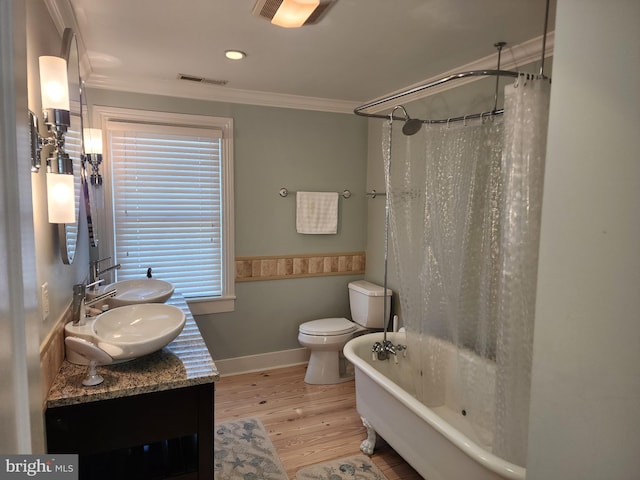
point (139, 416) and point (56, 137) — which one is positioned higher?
point (56, 137)

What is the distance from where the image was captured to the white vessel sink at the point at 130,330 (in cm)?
155

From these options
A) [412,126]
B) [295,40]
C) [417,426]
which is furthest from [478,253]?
[295,40]

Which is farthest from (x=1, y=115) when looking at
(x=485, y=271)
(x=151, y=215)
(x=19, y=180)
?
(x=151, y=215)

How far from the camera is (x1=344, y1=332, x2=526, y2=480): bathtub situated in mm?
1639

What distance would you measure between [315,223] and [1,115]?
3.04 m

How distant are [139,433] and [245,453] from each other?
110 centimetres

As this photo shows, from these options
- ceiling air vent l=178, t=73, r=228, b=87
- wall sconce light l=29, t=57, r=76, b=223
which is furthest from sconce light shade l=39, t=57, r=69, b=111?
ceiling air vent l=178, t=73, r=228, b=87

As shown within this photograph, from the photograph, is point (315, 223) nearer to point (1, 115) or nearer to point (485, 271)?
point (485, 271)

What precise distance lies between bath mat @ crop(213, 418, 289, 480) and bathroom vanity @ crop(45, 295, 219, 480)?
644 mm

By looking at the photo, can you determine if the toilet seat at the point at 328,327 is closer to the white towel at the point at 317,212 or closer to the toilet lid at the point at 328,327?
the toilet lid at the point at 328,327

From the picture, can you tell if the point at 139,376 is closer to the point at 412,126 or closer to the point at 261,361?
the point at 412,126

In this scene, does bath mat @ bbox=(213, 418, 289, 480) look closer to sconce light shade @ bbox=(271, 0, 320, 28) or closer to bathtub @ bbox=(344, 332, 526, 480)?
bathtub @ bbox=(344, 332, 526, 480)

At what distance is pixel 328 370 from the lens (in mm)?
3383

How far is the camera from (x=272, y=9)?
1.80m
